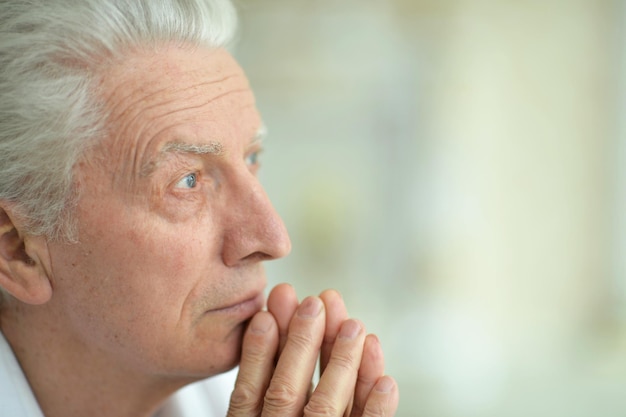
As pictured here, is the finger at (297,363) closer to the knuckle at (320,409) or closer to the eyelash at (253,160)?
the knuckle at (320,409)

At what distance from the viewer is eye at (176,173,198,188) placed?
1.33 metres

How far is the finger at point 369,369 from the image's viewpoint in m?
1.42

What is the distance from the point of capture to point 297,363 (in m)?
1.36

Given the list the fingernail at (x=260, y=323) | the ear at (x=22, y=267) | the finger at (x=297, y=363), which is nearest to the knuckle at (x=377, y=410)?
the finger at (x=297, y=363)

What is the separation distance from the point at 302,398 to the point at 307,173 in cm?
296

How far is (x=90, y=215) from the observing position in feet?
4.24

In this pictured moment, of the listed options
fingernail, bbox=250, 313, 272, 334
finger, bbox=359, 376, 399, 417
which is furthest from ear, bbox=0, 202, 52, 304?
finger, bbox=359, 376, 399, 417

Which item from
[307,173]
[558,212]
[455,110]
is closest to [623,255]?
[558,212]

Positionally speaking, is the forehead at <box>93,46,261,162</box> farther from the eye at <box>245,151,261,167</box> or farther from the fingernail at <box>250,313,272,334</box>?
the fingernail at <box>250,313,272,334</box>

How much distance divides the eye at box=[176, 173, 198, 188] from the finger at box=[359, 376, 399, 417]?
21.8 inches

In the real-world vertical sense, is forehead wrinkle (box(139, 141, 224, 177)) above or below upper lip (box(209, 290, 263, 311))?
above

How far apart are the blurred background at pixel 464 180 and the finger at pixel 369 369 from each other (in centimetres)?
286

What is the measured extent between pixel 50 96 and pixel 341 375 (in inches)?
30.5

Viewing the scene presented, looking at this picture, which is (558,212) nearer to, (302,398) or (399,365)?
(399,365)
